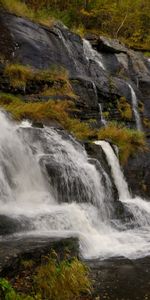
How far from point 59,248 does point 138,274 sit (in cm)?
147

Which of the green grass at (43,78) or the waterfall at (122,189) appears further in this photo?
the green grass at (43,78)

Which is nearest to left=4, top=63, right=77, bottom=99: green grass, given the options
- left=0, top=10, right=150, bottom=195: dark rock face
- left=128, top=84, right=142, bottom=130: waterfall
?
left=0, top=10, right=150, bottom=195: dark rock face

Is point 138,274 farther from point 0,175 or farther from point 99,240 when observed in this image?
point 0,175

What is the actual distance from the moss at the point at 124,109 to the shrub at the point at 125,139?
7.82 ft

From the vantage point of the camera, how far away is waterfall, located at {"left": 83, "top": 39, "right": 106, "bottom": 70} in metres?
23.5

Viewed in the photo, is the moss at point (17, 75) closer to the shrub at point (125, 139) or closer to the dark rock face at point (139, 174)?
the shrub at point (125, 139)

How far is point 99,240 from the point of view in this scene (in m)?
10.8

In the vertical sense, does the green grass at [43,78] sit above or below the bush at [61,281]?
above

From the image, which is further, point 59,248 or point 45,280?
point 59,248

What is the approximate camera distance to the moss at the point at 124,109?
68.6 ft

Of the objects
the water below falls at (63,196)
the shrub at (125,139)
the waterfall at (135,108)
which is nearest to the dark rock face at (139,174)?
the shrub at (125,139)

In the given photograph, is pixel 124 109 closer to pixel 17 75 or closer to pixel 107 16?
pixel 17 75

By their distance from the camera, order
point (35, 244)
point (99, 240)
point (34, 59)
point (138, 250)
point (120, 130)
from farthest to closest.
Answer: point (34, 59) < point (120, 130) < point (99, 240) < point (138, 250) < point (35, 244)

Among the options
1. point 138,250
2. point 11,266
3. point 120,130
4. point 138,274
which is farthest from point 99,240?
point 120,130
